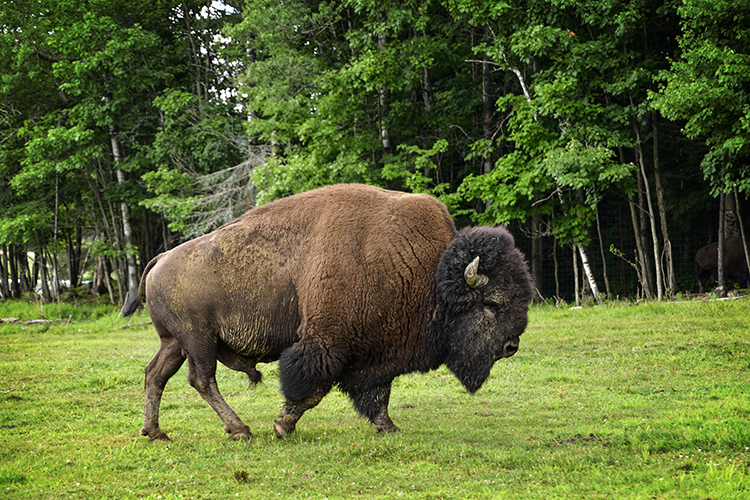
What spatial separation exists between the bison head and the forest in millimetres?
8544

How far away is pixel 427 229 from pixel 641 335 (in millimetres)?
7489

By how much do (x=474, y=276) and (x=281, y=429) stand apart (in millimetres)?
2643

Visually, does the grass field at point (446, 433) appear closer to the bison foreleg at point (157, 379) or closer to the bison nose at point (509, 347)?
the bison foreleg at point (157, 379)

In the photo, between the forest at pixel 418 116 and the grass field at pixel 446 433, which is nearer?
the grass field at pixel 446 433

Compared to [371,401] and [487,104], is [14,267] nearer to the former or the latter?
[487,104]

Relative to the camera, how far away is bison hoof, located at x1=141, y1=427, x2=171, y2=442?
7055mm

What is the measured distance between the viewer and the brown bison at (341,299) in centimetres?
649

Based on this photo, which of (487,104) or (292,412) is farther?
(487,104)

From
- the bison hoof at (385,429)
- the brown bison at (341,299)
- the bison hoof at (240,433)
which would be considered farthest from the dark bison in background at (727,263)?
the bison hoof at (240,433)

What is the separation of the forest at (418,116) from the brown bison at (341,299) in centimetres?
878

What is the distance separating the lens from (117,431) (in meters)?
7.56

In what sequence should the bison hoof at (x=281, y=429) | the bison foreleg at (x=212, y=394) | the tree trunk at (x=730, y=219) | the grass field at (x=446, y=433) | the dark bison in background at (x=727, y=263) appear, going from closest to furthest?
the grass field at (x=446, y=433), the bison hoof at (x=281, y=429), the bison foreleg at (x=212, y=394), the tree trunk at (x=730, y=219), the dark bison in background at (x=727, y=263)

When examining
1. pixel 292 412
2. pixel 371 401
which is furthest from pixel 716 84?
pixel 292 412

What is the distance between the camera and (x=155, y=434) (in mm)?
7086
